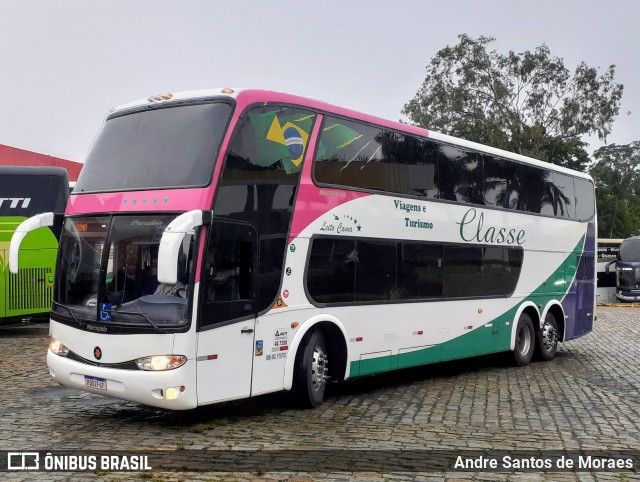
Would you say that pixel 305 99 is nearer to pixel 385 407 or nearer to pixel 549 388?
pixel 385 407

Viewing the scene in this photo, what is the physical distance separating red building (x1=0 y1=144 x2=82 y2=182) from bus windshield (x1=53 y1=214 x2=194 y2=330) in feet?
74.1

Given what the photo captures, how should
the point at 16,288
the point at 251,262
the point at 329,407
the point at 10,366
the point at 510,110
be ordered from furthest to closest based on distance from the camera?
the point at 510,110 → the point at 16,288 → the point at 10,366 → the point at 329,407 → the point at 251,262

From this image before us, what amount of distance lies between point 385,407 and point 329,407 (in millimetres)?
730

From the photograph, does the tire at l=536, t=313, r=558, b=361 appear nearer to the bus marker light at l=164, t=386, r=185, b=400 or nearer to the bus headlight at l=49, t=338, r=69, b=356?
the bus marker light at l=164, t=386, r=185, b=400

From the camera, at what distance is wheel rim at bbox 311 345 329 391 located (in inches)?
400

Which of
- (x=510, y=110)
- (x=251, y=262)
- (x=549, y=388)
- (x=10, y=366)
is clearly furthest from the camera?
(x=510, y=110)

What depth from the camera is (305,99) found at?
34.1ft

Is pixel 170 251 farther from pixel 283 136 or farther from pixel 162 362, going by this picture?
pixel 283 136

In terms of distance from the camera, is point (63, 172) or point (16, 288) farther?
point (63, 172)

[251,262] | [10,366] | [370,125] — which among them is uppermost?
[370,125]

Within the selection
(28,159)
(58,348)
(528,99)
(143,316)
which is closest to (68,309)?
(58,348)

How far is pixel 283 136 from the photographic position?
985cm

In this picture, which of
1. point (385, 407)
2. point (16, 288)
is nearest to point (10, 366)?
point (16, 288)

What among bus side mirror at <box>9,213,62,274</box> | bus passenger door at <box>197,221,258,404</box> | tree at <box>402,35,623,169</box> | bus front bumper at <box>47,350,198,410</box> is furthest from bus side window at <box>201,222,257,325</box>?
tree at <box>402,35,623,169</box>
